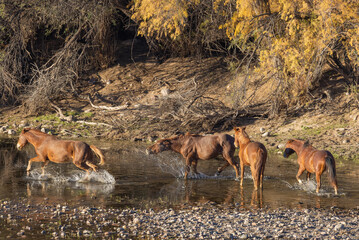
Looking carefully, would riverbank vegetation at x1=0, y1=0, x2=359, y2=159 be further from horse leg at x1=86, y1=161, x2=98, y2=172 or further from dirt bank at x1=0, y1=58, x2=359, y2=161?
horse leg at x1=86, y1=161, x2=98, y2=172

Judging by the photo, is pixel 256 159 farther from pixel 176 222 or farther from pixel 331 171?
pixel 176 222

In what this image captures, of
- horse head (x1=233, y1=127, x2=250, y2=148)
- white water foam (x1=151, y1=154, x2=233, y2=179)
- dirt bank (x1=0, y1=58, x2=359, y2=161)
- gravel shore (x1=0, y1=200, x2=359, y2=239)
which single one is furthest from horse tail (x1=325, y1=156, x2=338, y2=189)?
dirt bank (x1=0, y1=58, x2=359, y2=161)

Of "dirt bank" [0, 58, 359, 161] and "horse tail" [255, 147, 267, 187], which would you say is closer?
"horse tail" [255, 147, 267, 187]

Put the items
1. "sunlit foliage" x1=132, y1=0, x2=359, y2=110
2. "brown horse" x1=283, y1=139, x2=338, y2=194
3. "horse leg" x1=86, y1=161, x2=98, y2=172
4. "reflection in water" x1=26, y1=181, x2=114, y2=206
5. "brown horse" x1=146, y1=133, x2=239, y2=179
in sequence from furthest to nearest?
1. "sunlit foliage" x1=132, y1=0, x2=359, y2=110
2. "brown horse" x1=146, y1=133, x2=239, y2=179
3. "horse leg" x1=86, y1=161, x2=98, y2=172
4. "brown horse" x1=283, y1=139, x2=338, y2=194
5. "reflection in water" x1=26, y1=181, x2=114, y2=206

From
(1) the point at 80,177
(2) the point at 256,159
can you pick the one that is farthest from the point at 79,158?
(2) the point at 256,159

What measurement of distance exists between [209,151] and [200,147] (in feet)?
0.88

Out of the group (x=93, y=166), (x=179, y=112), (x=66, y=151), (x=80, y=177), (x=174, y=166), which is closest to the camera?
(x=93, y=166)

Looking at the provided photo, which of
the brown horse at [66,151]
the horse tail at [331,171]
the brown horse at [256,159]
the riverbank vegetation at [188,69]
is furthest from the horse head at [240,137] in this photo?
the riverbank vegetation at [188,69]

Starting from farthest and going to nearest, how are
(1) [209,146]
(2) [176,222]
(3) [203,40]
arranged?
(3) [203,40] < (1) [209,146] < (2) [176,222]

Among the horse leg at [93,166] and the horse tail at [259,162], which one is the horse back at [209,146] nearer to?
the horse tail at [259,162]

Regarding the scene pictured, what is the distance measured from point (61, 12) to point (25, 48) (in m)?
2.85

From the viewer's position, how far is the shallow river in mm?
10008

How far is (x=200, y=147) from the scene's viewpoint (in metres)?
12.8

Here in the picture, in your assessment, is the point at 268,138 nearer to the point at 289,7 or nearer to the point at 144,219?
the point at 289,7
